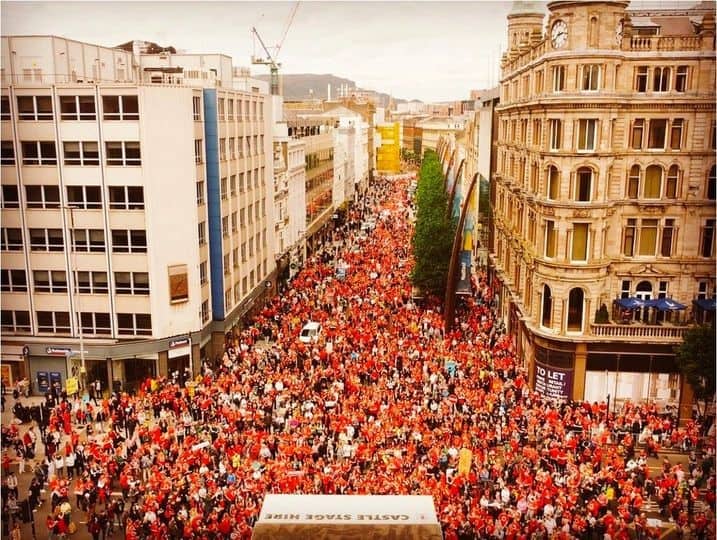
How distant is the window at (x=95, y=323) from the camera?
33.9 meters

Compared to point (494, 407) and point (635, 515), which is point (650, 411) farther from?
point (635, 515)

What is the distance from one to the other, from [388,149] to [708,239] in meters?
167

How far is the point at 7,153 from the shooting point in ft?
106

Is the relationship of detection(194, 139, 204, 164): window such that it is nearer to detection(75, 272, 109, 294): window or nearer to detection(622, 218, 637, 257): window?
detection(75, 272, 109, 294): window

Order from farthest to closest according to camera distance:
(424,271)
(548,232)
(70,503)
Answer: (424,271) → (548,232) → (70,503)

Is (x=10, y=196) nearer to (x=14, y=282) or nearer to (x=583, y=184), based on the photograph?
(x=14, y=282)

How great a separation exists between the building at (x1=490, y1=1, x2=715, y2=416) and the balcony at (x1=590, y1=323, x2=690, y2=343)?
0.15ft

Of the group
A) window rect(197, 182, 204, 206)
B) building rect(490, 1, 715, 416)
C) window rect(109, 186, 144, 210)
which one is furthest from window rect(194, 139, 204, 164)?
building rect(490, 1, 715, 416)

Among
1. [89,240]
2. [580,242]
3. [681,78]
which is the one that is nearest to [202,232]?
[89,240]

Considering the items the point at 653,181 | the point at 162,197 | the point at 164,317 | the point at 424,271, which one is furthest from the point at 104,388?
the point at 653,181

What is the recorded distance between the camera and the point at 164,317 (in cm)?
3400

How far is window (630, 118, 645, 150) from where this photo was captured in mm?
29547

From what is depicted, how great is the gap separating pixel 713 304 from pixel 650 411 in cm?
527

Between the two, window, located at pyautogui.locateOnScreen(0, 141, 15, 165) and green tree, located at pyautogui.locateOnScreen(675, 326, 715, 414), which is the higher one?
window, located at pyautogui.locateOnScreen(0, 141, 15, 165)
